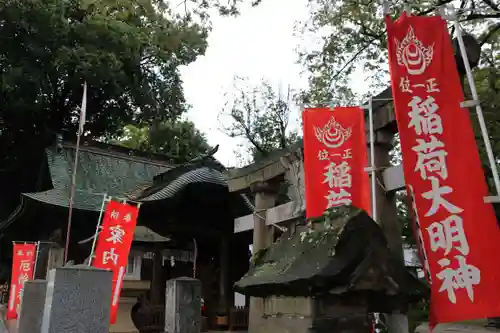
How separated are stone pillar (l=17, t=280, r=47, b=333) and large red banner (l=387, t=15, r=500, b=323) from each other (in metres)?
7.35

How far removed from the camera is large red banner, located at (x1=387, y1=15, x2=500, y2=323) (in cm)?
416

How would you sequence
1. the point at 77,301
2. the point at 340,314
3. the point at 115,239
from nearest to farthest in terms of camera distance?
the point at 340,314
the point at 77,301
the point at 115,239

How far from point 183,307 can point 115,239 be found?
10.4 feet

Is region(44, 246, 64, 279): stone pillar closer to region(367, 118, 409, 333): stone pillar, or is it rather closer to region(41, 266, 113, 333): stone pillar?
region(41, 266, 113, 333): stone pillar

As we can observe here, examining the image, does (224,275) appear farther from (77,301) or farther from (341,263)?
(341,263)

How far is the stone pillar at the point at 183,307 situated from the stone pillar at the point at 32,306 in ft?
9.33

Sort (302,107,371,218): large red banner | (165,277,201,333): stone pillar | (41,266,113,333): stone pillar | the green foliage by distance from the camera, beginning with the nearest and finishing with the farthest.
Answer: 1. (41,266,113,333): stone pillar
2. (302,107,371,218): large red banner
3. (165,277,201,333): stone pillar
4. the green foliage

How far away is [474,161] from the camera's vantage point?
4547mm

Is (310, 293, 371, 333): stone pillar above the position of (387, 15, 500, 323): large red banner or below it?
below

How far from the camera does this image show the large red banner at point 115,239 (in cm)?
977

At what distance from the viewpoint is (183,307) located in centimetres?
750

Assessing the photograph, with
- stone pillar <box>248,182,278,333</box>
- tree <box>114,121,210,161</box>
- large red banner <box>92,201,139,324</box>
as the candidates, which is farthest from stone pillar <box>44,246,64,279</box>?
tree <box>114,121,210,161</box>

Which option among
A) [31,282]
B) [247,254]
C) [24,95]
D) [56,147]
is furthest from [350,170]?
[24,95]

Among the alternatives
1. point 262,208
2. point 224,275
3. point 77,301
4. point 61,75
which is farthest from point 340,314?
point 61,75
